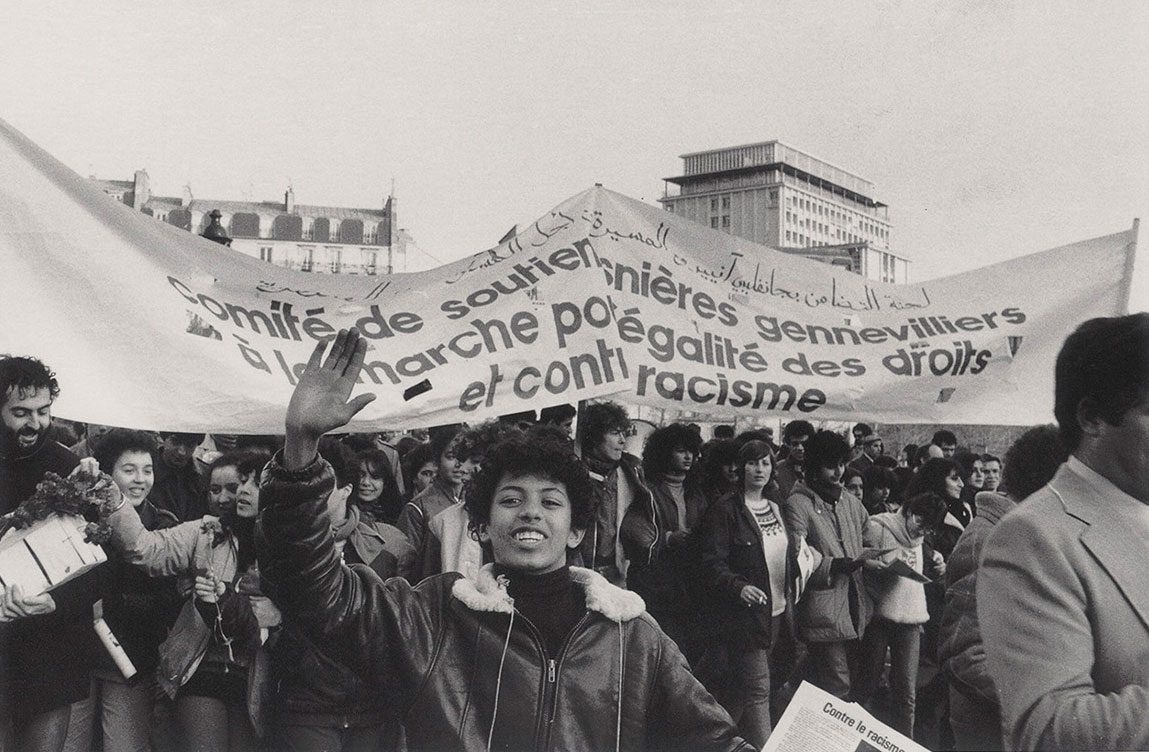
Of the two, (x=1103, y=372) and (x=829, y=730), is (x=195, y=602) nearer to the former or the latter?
(x=829, y=730)

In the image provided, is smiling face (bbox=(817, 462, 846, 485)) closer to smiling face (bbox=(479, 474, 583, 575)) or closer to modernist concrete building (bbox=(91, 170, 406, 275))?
smiling face (bbox=(479, 474, 583, 575))

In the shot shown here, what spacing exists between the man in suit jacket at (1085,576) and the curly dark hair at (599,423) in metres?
3.26

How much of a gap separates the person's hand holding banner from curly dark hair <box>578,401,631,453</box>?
3021 millimetres

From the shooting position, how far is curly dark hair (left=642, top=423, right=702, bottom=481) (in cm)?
561

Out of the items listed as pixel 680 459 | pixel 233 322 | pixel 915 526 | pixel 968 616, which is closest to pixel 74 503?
pixel 233 322

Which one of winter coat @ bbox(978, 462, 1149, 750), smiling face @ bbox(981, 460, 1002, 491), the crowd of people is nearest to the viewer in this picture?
winter coat @ bbox(978, 462, 1149, 750)

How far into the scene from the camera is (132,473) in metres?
3.75

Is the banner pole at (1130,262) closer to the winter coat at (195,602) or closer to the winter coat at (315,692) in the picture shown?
the winter coat at (315,692)

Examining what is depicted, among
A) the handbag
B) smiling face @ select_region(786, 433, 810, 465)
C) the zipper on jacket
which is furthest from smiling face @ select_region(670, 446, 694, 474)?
the zipper on jacket

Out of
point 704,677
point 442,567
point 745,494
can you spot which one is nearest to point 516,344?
point 442,567

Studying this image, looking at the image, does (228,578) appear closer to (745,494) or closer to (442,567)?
(442,567)

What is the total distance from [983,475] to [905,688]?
1.76 meters

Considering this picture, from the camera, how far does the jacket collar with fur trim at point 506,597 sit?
2.07 meters

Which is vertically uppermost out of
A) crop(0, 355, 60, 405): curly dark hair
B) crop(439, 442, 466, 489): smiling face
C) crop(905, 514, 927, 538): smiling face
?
crop(0, 355, 60, 405): curly dark hair
